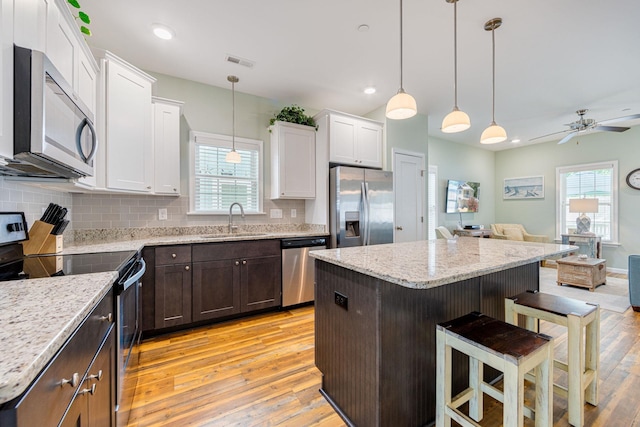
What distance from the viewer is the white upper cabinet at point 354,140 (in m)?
3.63

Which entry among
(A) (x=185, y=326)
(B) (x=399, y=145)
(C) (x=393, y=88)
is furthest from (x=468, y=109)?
(A) (x=185, y=326)

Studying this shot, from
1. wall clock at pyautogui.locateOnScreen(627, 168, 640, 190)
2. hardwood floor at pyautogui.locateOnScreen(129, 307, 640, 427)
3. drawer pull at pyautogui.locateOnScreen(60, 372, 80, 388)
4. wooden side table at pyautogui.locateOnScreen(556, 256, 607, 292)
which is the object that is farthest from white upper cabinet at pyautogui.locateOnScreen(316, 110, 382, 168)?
wall clock at pyautogui.locateOnScreen(627, 168, 640, 190)

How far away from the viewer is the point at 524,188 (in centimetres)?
662

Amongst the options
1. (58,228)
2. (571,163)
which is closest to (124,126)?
(58,228)

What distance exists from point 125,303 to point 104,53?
6.80 feet

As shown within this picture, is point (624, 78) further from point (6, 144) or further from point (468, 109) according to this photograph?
point (6, 144)

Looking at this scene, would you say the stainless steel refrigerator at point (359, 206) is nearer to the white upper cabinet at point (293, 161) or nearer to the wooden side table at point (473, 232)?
the white upper cabinet at point (293, 161)

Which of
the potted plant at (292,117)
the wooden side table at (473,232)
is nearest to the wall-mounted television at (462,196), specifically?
the wooden side table at (473,232)

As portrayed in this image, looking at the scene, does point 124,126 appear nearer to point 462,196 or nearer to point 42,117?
point 42,117

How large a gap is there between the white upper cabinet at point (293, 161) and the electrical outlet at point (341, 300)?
220 centimetres

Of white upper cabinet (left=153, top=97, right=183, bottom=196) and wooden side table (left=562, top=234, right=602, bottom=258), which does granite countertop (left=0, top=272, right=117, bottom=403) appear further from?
wooden side table (left=562, top=234, right=602, bottom=258)

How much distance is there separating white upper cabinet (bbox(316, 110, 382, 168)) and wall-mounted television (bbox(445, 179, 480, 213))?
2.98 metres

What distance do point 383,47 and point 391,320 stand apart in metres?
2.58

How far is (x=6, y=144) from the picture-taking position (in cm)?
100
